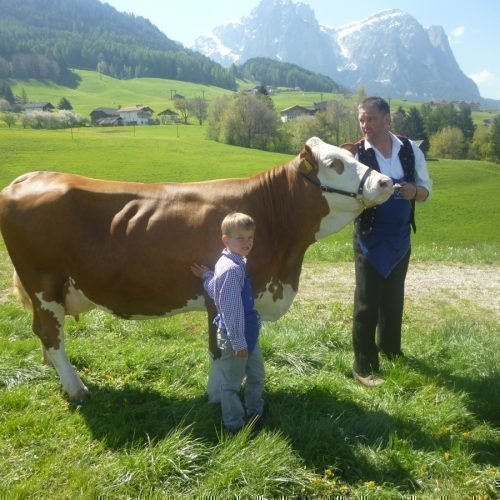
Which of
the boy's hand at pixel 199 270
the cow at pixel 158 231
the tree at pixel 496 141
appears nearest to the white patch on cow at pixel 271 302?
the cow at pixel 158 231

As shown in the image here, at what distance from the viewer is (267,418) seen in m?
4.34

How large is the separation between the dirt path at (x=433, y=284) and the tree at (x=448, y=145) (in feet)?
262

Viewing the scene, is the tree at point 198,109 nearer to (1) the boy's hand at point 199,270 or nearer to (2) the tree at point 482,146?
(2) the tree at point 482,146

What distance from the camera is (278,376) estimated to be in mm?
5223

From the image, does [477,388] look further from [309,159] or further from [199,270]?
[199,270]

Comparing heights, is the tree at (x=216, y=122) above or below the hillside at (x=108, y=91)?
below

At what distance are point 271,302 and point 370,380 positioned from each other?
1.50m

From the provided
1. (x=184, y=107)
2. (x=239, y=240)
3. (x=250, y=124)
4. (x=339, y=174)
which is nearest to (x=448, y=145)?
(x=250, y=124)

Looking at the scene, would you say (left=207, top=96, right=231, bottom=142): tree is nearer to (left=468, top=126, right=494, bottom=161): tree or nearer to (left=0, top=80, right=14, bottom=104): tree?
(left=468, top=126, right=494, bottom=161): tree

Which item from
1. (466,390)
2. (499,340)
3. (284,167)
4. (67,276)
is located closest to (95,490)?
(67,276)

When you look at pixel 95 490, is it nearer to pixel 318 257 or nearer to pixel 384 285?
pixel 384 285

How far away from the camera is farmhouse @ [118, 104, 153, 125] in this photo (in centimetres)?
11345

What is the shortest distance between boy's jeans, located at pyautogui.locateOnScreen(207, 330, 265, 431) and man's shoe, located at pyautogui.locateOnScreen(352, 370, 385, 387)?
1317 millimetres

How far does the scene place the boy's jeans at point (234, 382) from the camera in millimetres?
4137
